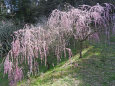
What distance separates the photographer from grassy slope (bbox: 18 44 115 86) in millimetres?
2648

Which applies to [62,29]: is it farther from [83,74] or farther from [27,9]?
[27,9]

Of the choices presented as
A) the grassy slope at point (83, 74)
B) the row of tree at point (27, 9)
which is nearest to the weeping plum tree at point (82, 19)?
the grassy slope at point (83, 74)

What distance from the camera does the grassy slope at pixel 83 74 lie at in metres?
2.65

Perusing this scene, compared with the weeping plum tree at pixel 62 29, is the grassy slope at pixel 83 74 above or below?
below

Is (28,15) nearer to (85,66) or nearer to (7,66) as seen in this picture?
(85,66)

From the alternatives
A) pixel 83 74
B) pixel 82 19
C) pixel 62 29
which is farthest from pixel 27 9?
pixel 83 74

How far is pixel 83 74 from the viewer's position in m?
2.95

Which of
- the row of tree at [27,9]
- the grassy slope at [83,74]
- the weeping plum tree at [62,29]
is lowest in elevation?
the grassy slope at [83,74]

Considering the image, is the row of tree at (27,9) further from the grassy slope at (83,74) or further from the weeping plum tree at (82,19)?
the grassy slope at (83,74)

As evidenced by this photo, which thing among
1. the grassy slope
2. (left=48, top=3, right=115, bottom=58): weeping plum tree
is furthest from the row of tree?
the grassy slope

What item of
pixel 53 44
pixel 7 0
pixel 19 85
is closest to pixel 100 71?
pixel 53 44

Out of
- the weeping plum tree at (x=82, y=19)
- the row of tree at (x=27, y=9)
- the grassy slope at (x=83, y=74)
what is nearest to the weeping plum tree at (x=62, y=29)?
the weeping plum tree at (x=82, y=19)

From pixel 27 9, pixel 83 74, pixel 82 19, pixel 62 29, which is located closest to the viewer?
pixel 82 19

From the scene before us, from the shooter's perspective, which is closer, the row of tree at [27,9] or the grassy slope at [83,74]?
the grassy slope at [83,74]
